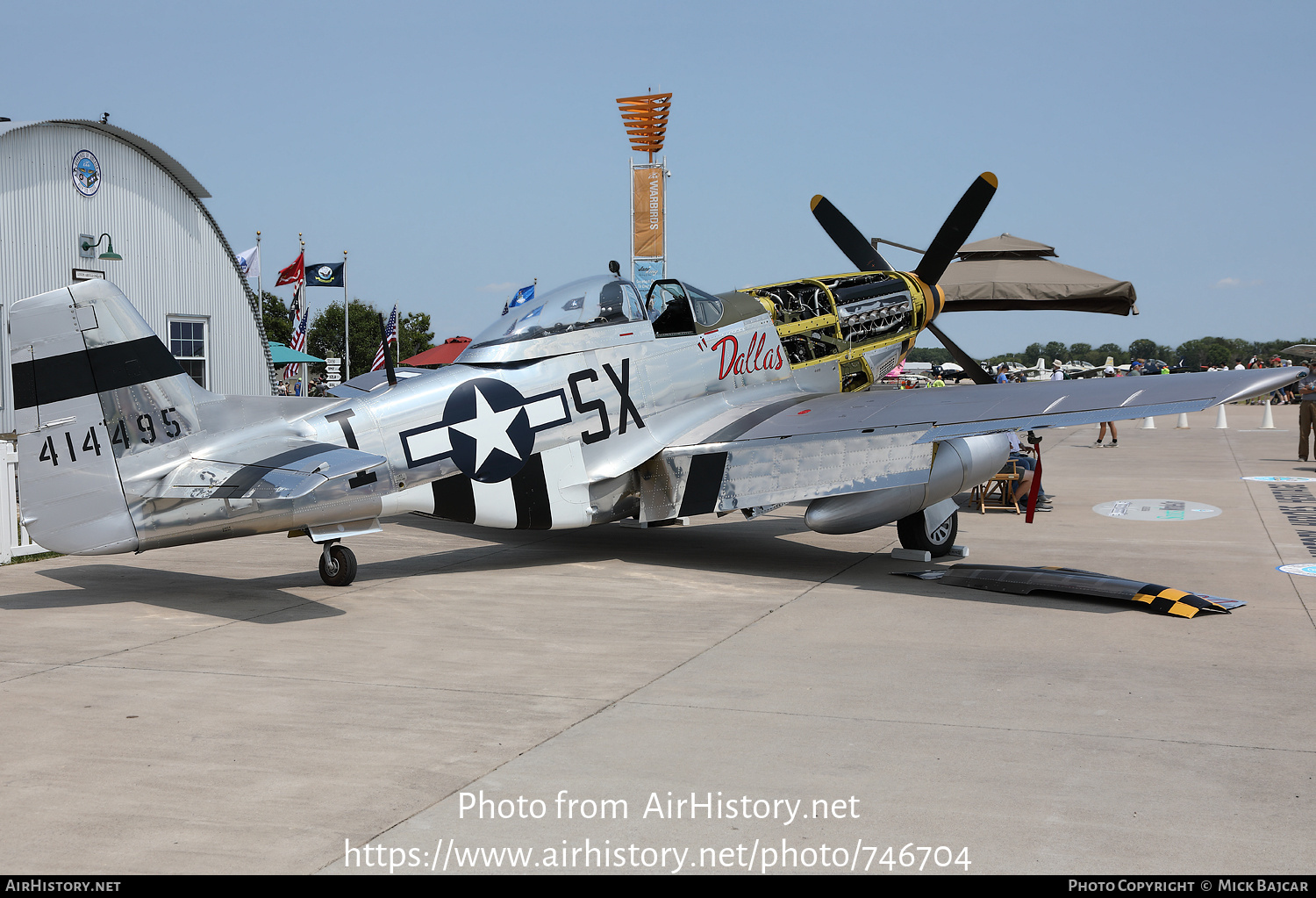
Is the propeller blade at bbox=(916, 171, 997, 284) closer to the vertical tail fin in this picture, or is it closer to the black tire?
the black tire

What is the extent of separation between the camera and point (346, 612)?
24.8 ft

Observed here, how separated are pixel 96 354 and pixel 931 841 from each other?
21.2 feet

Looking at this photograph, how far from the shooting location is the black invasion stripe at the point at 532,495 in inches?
354

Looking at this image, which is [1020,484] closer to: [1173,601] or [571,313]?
[1173,601]

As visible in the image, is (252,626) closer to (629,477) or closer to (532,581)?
(532,581)

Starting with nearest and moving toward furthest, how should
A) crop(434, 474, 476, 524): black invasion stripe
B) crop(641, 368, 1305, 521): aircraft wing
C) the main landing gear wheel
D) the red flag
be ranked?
crop(641, 368, 1305, 521): aircraft wing, the main landing gear wheel, crop(434, 474, 476, 524): black invasion stripe, the red flag

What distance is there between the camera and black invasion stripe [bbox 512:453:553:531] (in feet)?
29.5

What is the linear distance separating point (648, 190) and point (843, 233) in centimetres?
1246

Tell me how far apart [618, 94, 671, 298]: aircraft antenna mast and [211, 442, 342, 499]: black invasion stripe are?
19.6m

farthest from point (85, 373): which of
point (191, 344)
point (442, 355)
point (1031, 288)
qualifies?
point (191, 344)

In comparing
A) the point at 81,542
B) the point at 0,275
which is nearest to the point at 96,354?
the point at 81,542

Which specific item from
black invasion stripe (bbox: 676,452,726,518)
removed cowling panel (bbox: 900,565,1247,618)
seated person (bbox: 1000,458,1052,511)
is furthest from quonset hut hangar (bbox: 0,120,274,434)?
removed cowling panel (bbox: 900,565,1247,618)

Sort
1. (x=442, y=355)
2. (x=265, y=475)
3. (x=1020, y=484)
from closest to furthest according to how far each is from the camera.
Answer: (x=265, y=475) → (x=1020, y=484) → (x=442, y=355)

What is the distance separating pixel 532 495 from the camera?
9.08m
